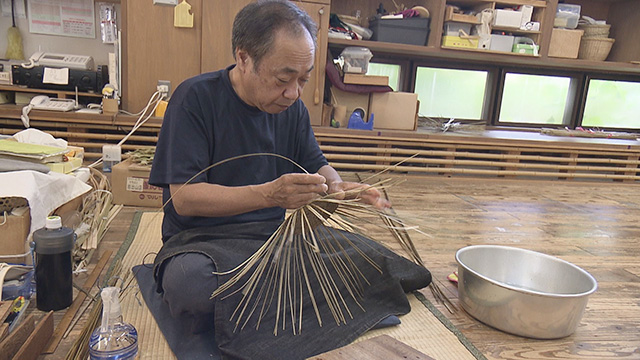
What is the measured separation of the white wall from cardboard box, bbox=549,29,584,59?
324cm

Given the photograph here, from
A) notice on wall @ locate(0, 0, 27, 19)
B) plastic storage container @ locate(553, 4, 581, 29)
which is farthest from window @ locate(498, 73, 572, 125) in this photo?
notice on wall @ locate(0, 0, 27, 19)

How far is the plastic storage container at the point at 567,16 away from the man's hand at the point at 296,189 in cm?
339

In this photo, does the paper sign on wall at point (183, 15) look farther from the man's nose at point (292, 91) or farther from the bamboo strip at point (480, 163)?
the man's nose at point (292, 91)

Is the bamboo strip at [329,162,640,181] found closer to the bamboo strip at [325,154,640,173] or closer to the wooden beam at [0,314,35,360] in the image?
the bamboo strip at [325,154,640,173]

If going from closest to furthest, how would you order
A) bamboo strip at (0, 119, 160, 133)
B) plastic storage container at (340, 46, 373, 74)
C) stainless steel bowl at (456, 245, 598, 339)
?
stainless steel bowl at (456, 245, 598, 339)
bamboo strip at (0, 119, 160, 133)
plastic storage container at (340, 46, 373, 74)

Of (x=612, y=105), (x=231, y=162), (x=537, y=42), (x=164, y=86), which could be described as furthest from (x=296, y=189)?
(x=612, y=105)

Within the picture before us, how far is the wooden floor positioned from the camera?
1.42m

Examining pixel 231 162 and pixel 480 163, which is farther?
pixel 480 163

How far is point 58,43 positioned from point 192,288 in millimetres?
2754

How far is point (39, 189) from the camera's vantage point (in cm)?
146

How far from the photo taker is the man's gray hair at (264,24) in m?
1.20

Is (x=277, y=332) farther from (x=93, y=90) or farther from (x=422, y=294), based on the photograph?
(x=93, y=90)

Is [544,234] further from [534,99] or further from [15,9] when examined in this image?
[15,9]

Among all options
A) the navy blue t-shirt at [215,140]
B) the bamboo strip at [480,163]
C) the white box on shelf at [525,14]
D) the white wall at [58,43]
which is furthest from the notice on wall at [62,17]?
the white box on shelf at [525,14]
